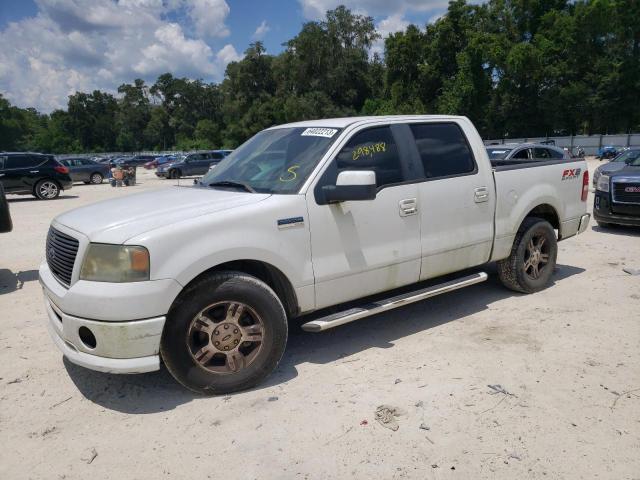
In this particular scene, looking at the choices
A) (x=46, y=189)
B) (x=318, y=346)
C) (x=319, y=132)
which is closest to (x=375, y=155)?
(x=319, y=132)

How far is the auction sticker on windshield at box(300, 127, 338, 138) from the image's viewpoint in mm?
4176

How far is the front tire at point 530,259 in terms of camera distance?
214 inches

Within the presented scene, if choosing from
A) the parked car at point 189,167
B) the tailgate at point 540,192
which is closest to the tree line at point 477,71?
the parked car at point 189,167

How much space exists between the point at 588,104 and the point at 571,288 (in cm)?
5510

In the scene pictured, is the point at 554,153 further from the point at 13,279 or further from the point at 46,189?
the point at 46,189

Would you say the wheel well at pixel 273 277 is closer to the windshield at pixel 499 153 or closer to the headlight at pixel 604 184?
the headlight at pixel 604 184

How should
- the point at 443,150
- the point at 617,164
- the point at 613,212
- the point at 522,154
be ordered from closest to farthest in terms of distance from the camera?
1. the point at 443,150
2. the point at 613,212
3. the point at 522,154
4. the point at 617,164

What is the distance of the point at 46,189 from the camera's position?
18656 mm

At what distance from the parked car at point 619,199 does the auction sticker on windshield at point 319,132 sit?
7.01 m

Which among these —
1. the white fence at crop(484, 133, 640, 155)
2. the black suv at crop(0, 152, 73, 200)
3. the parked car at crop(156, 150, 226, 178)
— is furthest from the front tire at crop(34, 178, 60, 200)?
the white fence at crop(484, 133, 640, 155)

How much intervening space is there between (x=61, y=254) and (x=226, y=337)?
1285 mm

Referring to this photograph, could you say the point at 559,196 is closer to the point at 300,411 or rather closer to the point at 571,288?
the point at 571,288

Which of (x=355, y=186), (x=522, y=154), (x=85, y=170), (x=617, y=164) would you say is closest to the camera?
(x=355, y=186)

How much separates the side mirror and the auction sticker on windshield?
24.4 inches
